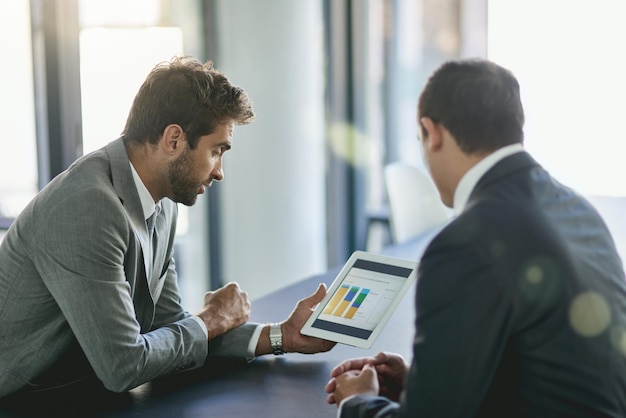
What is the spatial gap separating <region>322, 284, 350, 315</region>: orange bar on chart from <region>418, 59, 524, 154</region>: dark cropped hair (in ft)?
2.11

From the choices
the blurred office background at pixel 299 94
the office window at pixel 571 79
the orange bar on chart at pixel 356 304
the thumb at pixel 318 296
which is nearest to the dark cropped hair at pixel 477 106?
the orange bar on chart at pixel 356 304

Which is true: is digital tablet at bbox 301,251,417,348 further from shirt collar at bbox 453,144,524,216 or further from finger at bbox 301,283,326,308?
shirt collar at bbox 453,144,524,216

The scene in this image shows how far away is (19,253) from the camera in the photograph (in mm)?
1734

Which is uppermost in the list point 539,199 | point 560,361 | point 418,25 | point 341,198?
point 418,25

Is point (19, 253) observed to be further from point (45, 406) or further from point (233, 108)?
point (233, 108)

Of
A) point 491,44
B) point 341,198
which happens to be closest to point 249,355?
point 491,44

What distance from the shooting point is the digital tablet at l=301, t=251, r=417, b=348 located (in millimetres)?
1787

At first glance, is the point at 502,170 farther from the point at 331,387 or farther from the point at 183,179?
the point at 183,179

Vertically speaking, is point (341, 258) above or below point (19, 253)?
below

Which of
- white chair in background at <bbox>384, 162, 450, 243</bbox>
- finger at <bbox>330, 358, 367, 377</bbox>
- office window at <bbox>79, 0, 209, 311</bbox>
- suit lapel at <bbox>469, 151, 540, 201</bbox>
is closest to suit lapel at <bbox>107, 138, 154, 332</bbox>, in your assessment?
finger at <bbox>330, 358, 367, 377</bbox>

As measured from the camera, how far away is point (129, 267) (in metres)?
1.78

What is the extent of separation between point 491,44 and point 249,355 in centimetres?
180

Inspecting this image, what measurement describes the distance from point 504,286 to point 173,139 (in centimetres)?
104

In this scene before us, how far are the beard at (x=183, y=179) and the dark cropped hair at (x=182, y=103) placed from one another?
42 mm
